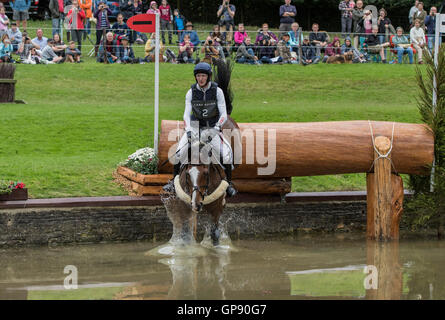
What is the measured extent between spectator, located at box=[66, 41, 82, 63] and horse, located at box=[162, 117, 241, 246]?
11.4 metres

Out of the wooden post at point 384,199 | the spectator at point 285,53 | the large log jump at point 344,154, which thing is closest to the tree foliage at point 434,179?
the large log jump at point 344,154

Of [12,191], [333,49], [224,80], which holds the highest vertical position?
[333,49]

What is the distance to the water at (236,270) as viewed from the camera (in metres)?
7.42

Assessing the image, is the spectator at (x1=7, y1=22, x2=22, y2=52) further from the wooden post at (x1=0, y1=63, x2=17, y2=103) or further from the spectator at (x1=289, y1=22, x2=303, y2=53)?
the spectator at (x1=289, y1=22, x2=303, y2=53)

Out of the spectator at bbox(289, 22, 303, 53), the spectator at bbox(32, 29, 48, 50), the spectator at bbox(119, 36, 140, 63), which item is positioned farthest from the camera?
the spectator at bbox(289, 22, 303, 53)

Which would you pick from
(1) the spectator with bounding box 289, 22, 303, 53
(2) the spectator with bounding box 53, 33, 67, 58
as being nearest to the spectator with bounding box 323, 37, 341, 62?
(1) the spectator with bounding box 289, 22, 303, 53

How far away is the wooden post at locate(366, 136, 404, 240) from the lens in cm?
1016

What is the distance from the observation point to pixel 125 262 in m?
8.79

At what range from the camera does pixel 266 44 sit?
20.9m

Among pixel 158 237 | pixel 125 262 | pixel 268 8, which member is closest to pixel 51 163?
pixel 158 237

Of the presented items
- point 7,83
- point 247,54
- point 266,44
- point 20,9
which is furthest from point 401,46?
point 20,9

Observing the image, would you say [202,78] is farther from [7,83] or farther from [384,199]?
[7,83]

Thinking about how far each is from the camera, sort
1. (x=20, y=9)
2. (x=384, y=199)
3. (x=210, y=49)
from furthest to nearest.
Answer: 1. (x=20, y=9)
2. (x=210, y=49)
3. (x=384, y=199)

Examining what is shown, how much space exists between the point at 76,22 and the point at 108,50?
75.4 inches
